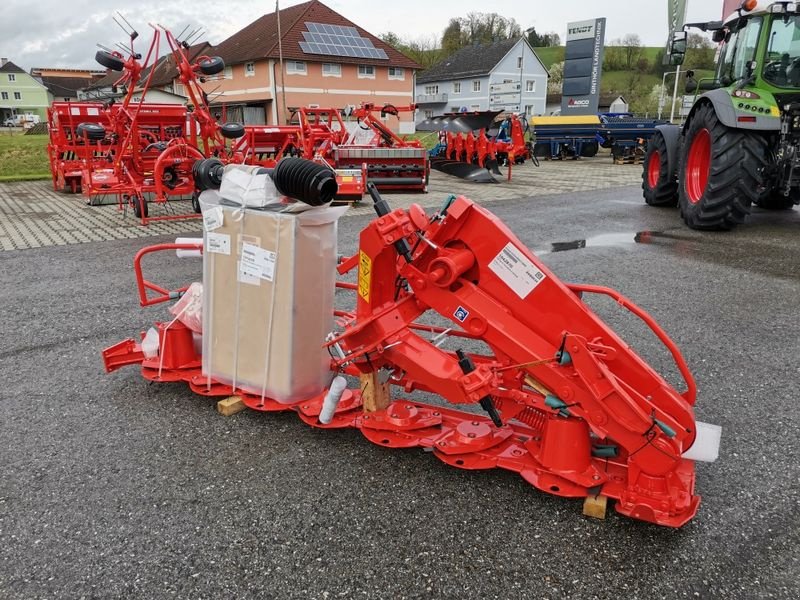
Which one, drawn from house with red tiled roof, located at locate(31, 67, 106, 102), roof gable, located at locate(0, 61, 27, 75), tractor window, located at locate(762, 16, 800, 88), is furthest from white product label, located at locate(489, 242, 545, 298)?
roof gable, located at locate(0, 61, 27, 75)

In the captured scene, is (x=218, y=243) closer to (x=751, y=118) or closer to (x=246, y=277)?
(x=246, y=277)

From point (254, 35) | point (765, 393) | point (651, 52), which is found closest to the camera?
point (765, 393)

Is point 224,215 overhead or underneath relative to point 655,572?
overhead

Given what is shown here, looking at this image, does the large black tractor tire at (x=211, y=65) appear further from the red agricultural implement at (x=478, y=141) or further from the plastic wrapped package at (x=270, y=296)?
the red agricultural implement at (x=478, y=141)

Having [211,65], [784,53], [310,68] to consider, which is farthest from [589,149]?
[310,68]

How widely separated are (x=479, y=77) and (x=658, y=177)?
1730 inches

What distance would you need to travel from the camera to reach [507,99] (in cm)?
2003

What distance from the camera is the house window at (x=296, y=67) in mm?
37625

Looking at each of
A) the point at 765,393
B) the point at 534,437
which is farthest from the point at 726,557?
the point at 765,393

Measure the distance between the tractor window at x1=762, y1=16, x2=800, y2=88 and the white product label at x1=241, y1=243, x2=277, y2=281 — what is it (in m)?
7.33

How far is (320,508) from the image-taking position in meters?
2.44

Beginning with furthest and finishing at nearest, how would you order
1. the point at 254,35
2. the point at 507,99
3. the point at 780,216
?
the point at 254,35
the point at 507,99
the point at 780,216

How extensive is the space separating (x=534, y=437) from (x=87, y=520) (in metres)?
1.89

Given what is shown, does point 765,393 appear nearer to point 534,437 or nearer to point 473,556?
point 534,437
